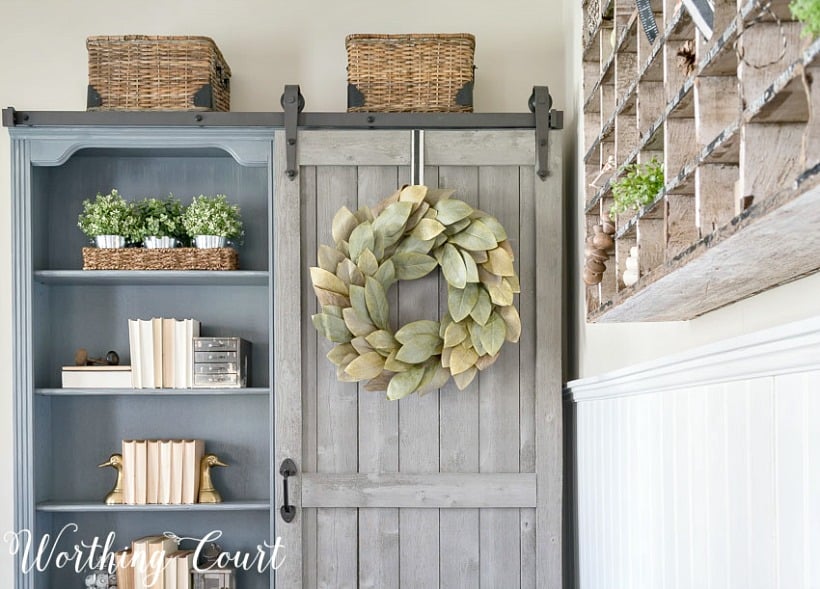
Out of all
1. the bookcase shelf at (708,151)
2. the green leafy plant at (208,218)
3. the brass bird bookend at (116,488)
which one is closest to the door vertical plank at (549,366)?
the green leafy plant at (208,218)

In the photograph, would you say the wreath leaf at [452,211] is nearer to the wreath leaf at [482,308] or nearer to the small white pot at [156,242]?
the wreath leaf at [482,308]

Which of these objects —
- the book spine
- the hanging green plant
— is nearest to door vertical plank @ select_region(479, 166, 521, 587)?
the hanging green plant

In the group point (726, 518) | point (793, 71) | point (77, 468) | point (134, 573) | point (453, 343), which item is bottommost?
point (134, 573)

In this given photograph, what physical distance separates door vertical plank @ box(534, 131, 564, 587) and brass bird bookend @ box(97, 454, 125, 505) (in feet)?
4.18

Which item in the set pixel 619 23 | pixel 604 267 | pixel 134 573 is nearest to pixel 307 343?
pixel 134 573

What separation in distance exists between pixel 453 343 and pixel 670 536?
1145 mm

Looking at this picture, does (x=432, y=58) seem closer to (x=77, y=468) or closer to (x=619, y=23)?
(x=619, y=23)

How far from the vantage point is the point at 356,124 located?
3.04 m

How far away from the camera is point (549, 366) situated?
2.99 m

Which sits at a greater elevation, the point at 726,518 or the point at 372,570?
the point at 726,518

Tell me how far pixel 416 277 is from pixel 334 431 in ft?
1.68

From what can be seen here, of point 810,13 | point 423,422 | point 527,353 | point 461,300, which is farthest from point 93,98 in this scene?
point 810,13

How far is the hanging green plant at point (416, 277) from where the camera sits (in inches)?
112

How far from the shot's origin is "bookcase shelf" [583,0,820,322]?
0.93 metres
